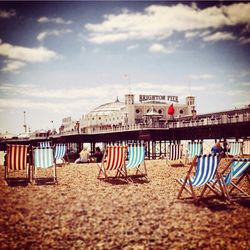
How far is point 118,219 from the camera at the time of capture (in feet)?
15.1

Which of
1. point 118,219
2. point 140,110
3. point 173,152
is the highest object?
point 140,110

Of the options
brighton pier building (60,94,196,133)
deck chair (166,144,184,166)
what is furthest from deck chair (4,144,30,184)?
brighton pier building (60,94,196,133)

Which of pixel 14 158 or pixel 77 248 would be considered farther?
pixel 14 158

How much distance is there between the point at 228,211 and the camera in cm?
514

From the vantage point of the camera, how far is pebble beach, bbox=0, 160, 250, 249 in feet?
12.2

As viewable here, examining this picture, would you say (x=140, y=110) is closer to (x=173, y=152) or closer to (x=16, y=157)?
(x=173, y=152)

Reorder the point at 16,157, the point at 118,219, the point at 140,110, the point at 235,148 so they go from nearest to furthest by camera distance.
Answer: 1. the point at 118,219
2. the point at 16,157
3. the point at 235,148
4. the point at 140,110

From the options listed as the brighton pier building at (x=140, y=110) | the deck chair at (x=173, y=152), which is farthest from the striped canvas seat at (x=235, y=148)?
the brighton pier building at (x=140, y=110)

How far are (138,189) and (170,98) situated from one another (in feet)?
→ 298

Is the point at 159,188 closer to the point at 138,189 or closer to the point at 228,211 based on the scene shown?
the point at 138,189

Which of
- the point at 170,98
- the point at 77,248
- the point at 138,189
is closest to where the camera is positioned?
the point at 77,248

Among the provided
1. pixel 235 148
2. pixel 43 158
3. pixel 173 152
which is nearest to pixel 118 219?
pixel 43 158

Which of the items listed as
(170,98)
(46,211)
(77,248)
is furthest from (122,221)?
(170,98)

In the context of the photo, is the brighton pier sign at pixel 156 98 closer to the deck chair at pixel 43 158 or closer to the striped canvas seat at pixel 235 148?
the striped canvas seat at pixel 235 148
